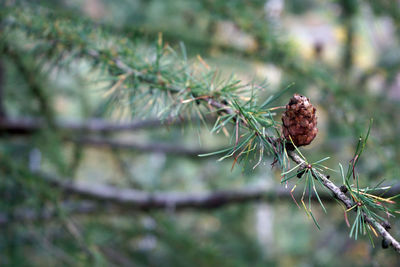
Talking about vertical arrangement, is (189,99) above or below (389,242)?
above

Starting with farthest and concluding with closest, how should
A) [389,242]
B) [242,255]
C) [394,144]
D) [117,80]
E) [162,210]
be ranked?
[242,255] → [162,210] → [394,144] → [117,80] → [389,242]

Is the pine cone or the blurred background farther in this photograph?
the blurred background

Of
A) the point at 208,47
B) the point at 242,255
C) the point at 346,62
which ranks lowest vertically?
the point at 242,255

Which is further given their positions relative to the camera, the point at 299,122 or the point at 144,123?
the point at 144,123

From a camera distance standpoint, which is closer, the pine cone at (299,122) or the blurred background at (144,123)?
the pine cone at (299,122)

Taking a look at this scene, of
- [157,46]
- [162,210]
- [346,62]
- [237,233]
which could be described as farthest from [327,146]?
[157,46]

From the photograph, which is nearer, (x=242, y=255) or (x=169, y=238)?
(x=169, y=238)

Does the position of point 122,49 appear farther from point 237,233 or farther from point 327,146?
point 237,233

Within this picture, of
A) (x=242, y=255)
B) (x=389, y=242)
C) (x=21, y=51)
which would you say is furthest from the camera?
(x=242, y=255)
